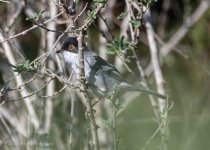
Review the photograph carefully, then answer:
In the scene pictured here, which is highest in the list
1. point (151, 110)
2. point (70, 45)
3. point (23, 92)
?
point (70, 45)

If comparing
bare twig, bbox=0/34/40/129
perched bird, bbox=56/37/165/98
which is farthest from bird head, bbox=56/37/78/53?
bare twig, bbox=0/34/40/129

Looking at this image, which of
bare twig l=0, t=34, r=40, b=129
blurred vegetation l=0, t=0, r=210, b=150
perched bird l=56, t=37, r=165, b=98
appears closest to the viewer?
blurred vegetation l=0, t=0, r=210, b=150

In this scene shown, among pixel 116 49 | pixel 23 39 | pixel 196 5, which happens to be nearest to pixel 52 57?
pixel 116 49

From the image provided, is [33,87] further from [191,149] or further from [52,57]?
[191,149]

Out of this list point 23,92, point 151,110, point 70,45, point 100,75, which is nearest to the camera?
point 70,45

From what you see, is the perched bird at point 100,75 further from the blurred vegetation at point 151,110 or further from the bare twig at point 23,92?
the bare twig at point 23,92

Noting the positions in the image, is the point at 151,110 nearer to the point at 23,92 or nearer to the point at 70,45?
the point at 23,92

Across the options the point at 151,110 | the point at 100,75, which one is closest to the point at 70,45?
the point at 100,75

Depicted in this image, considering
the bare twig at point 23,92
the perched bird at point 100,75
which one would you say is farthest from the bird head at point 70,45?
the bare twig at point 23,92

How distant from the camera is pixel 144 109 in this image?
6391mm

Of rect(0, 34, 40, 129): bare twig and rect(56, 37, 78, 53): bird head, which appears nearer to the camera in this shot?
rect(56, 37, 78, 53): bird head

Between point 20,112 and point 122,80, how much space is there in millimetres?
1090

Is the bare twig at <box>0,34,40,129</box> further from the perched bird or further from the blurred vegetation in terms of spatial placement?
the perched bird

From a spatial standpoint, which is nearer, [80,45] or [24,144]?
[80,45]
